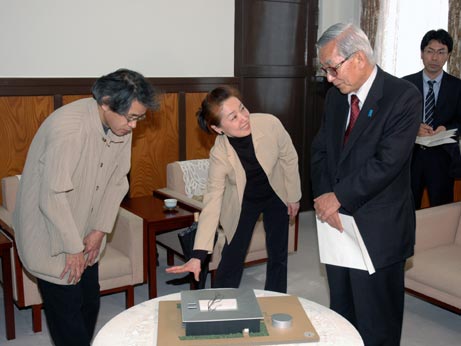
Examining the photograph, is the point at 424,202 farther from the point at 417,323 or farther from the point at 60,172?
the point at 60,172

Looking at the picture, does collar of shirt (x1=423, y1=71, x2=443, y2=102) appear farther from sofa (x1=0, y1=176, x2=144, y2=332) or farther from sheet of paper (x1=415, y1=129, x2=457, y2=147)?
sofa (x1=0, y1=176, x2=144, y2=332)

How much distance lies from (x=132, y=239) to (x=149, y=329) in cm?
157

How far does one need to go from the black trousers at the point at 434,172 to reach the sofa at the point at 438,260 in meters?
0.46

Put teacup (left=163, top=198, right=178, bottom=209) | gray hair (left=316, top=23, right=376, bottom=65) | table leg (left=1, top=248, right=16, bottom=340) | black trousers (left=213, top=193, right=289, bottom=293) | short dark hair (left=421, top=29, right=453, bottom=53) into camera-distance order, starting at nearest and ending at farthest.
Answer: gray hair (left=316, top=23, right=376, bottom=65), black trousers (left=213, top=193, right=289, bottom=293), table leg (left=1, top=248, right=16, bottom=340), teacup (left=163, top=198, right=178, bottom=209), short dark hair (left=421, top=29, right=453, bottom=53)

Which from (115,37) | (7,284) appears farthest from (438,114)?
(7,284)

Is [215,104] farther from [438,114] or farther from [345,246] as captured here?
[438,114]

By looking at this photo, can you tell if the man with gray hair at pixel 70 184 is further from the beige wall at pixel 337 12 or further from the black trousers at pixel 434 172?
the beige wall at pixel 337 12

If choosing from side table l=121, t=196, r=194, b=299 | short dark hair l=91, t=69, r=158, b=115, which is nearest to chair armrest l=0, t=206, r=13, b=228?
side table l=121, t=196, r=194, b=299

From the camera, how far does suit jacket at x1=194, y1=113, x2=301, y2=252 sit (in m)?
2.92

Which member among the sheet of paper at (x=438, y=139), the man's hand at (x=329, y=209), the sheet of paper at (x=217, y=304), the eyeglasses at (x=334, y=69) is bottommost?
the sheet of paper at (x=217, y=304)

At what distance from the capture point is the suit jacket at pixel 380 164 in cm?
224

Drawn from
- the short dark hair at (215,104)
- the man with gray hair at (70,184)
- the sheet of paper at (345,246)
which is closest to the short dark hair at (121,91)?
the man with gray hair at (70,184)

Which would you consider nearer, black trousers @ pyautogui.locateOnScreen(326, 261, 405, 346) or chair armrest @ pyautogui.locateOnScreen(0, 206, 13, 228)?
black trousers @ pyautogui.locateOnScreen(326, 261, 405, 346)

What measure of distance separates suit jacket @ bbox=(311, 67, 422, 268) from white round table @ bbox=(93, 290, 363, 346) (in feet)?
1.06
